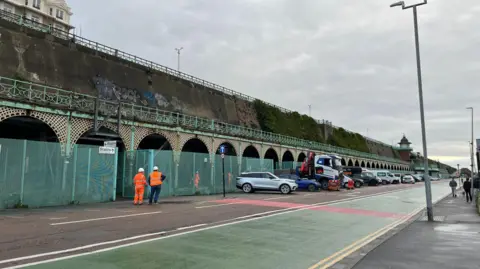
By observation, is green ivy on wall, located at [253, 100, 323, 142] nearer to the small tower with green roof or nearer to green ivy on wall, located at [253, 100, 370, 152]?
green ivy on wall, located at [253, 100, 370, 152]

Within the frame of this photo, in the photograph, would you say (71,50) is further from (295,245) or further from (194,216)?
(295,245)

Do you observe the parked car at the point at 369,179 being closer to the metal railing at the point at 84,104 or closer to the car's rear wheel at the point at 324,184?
the metal railing at the point at 84,104

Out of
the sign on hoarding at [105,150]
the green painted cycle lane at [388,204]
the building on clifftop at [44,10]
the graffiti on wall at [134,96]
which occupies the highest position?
the building on clifftop at [44,10]

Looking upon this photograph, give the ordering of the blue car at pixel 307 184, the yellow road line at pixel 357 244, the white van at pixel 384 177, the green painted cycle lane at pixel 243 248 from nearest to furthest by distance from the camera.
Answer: the green painted cycle lane at pixel 243 248 → the yellow road line at pixel 357 244 → the blue car at pixel 307 184 → the white van at pixel 384 177

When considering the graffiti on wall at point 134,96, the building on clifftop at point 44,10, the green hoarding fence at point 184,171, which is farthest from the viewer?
the building on clifftop at point 44,10

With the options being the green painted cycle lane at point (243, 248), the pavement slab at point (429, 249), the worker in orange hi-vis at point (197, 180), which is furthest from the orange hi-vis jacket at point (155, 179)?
the pavement slab at point (429, 249)

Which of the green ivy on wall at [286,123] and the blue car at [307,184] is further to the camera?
the green ivy on wall at [286,123]

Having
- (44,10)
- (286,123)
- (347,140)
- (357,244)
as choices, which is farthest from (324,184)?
(44,10)

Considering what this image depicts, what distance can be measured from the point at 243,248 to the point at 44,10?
88762 millimetres

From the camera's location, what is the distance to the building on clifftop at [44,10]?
235 feet

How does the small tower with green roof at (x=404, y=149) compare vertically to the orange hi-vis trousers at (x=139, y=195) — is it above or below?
above

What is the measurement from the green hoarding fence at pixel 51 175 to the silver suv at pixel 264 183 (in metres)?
10.8

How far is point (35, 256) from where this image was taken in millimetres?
7020

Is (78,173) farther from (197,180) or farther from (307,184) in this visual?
(307,184)
